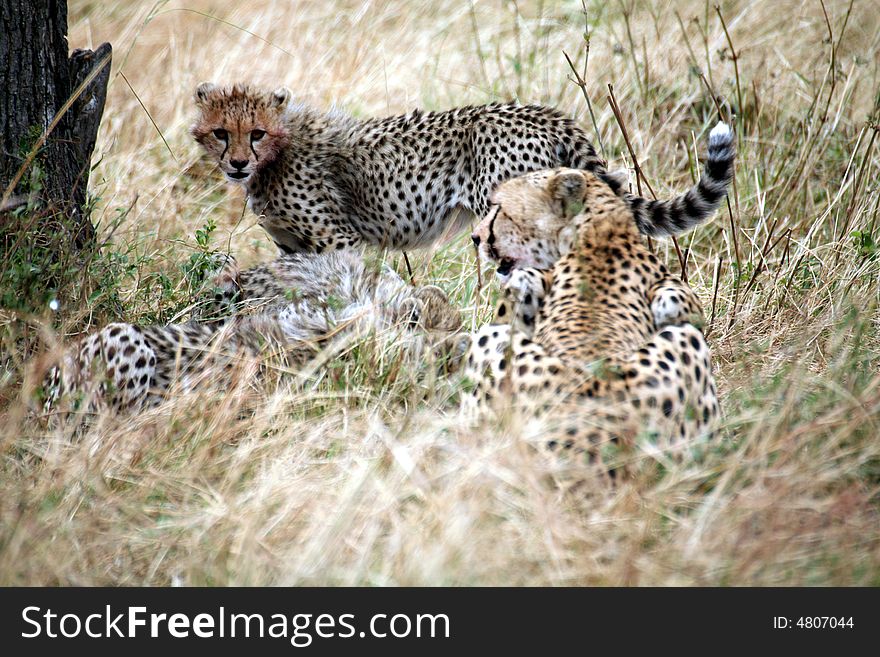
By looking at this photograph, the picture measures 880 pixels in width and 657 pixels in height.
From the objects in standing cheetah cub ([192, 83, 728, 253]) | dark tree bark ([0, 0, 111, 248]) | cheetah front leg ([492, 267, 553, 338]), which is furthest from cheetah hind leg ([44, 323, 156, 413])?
standing cheetah cub ([192, 83, 728, 253])

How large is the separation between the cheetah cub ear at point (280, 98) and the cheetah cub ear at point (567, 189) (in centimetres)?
206

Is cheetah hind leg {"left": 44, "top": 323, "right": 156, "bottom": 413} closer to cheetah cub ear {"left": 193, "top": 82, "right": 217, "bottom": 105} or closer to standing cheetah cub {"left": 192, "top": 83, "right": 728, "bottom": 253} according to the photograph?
standing cheetah cub {"left": 192, "top": 83, "right": 728, "bottom": 253}

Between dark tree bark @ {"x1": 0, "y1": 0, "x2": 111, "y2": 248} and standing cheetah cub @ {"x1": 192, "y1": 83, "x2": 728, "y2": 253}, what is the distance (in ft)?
2.95

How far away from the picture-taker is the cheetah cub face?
510 cm

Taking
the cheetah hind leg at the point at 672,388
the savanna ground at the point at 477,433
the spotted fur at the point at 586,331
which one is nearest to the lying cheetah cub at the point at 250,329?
the savanna ground at the point at 477,433

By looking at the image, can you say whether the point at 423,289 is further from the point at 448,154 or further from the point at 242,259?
the point at 242,259

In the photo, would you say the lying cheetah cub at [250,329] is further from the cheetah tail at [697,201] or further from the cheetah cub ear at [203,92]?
the cheetah cub ear at [203,92]

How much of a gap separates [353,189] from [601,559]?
9.82 feet

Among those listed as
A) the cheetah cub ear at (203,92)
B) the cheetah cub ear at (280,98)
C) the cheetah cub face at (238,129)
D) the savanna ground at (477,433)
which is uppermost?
the cheetah cub ear at (280,98)

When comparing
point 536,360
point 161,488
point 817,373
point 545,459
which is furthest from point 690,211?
point 161,488

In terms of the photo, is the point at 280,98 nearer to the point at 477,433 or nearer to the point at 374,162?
the point at 374,162

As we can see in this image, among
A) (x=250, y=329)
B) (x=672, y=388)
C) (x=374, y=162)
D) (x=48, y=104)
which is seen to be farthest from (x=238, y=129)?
(x=672, y=388)

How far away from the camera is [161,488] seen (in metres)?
3.17

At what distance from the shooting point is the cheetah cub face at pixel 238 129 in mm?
5098
